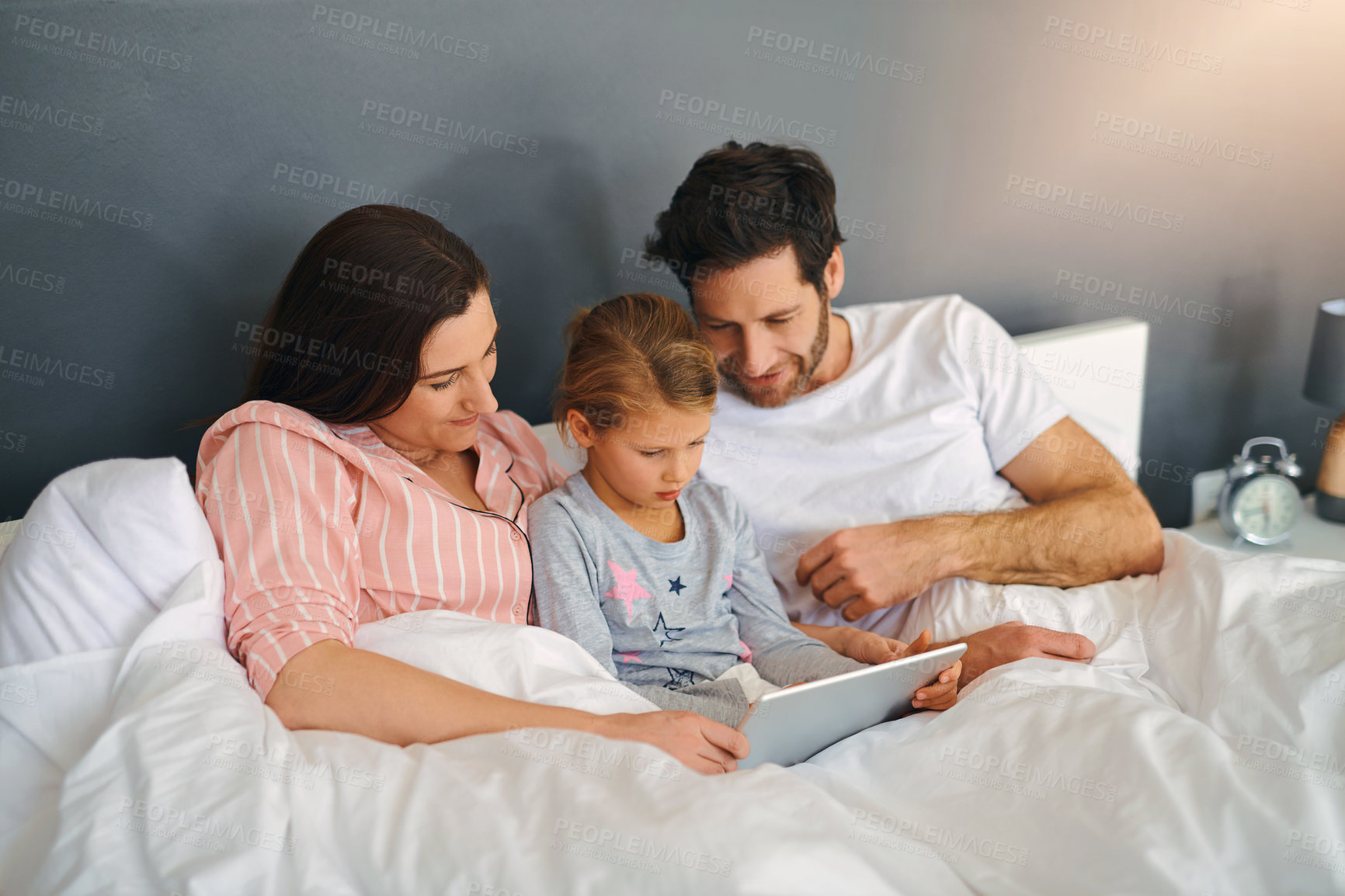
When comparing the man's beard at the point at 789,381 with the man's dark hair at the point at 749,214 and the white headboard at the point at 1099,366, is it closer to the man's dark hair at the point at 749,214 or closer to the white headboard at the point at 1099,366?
the man's dark hair at the point at 749,214

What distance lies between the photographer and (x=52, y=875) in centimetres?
84

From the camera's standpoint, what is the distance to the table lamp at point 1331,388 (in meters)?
2.32

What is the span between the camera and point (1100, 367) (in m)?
2.20

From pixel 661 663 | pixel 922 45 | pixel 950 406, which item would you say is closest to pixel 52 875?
pixel 661 663

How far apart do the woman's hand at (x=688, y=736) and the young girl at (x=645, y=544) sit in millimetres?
174

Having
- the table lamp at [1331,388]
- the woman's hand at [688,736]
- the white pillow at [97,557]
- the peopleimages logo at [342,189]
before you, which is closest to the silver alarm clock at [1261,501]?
the table lamp at [1331,388]

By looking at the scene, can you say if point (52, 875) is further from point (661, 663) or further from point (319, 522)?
point (661, 663)

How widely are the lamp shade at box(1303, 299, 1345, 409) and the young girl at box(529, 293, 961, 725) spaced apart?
65.4 inches

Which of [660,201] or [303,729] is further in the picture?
[660,201]

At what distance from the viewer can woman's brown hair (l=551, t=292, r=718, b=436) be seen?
1.35m

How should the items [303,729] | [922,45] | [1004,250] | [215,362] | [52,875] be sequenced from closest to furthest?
1. [52,875]
2. [303,729]
3. [215,362]
4. [922,45]
5. [1004,250]

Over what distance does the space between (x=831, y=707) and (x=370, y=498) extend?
63 centimetres

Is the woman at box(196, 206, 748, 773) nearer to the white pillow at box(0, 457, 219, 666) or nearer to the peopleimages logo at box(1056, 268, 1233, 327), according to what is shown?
the white pillow at box(0, 457, 219, 666)

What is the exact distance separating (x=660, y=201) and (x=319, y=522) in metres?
1.06
